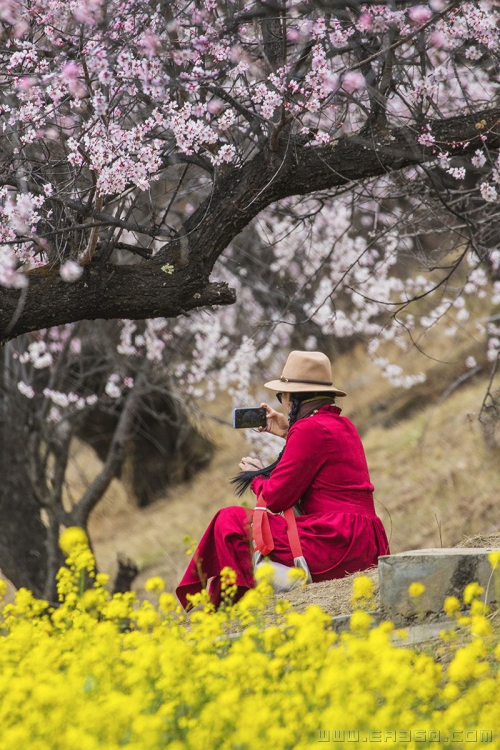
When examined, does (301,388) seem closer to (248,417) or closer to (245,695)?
(248,417)

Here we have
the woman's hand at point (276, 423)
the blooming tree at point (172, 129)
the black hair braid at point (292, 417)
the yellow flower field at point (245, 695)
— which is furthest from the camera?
the woman's hand at point (276, 423)

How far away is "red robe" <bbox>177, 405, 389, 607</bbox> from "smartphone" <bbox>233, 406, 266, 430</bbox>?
256mm

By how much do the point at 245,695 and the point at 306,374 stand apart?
2000 mm

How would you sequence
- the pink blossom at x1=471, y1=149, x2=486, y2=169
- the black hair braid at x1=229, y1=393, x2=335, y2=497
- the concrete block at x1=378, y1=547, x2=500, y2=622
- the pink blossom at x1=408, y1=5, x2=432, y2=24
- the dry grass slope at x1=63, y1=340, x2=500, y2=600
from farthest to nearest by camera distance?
the dry grass slope at x1=63, y1=340, x2=500, y2=600
the black hair braid at x1=229, y1=393, x2=335, y2=497
the pink blossom at x1=471, y1=149, x2=486, y2=169
the pink blossom at x1=408, y1=5, x2=432, y2=24
the concrete block at x1=378, y1=547, x2=500, y2=622

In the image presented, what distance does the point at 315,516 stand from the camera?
437cm

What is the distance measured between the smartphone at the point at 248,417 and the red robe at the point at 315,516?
0.84 ft

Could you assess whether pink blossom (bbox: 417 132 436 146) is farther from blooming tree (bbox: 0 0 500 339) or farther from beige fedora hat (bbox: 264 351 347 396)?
beige fedora hat (bbox: 264 351 347 396)

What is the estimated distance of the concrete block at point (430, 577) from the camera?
11.5 ft

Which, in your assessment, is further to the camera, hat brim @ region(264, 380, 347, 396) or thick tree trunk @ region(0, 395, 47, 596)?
thick tree trunk @ region(0, 395, 47, 596)

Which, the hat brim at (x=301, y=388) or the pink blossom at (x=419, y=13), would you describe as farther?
the hat brim at (x=301, y=388)

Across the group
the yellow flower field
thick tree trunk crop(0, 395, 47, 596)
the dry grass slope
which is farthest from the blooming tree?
the dry grass slope

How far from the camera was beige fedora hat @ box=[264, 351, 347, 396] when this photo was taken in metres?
4.45

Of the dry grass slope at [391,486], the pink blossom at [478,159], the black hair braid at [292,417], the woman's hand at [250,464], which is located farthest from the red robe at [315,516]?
the dry grass slope at [391,486]

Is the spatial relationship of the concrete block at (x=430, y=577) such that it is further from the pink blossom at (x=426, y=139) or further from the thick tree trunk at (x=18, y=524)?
the thick tree trunk at (x=18, y=524)
